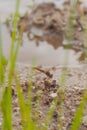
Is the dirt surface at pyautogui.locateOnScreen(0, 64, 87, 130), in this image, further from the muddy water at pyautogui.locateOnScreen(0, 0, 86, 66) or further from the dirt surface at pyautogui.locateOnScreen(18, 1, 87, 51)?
the dirt surface at pyautogui.locateOnScreen(18, 1, 87, 51)

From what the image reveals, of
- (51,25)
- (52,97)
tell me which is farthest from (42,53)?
(52,97)

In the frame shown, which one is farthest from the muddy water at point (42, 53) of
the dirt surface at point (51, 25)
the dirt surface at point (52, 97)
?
the dirt surface at point (52, 97)

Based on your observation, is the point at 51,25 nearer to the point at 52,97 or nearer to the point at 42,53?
the point at 42,53

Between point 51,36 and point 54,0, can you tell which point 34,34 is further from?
point 54,0

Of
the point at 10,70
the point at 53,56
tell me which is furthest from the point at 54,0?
the point at 10,70

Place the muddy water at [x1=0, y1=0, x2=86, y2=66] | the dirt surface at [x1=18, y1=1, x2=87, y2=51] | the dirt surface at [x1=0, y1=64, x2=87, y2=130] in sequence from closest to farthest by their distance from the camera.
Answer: the dirt surface at [x1=0, y1=64, x2=87, y2=130], the muddy water at [x1=0, y1=0, x2=86, y2=66], the dirt surface at [x1=18, y1=1, x2=87, y2=51]

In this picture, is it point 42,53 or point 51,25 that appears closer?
point 42,53

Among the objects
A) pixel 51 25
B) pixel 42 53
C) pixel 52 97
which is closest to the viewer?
pixel 52 97

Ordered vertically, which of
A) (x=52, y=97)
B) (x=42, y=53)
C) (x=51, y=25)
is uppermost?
(x=51, y=25)

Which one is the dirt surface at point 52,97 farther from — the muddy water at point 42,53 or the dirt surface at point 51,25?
the dirt surface at point 51,25

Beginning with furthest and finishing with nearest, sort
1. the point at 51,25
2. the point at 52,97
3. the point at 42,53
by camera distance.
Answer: the point at 51,25, the point at 42,53, the point at 52,97

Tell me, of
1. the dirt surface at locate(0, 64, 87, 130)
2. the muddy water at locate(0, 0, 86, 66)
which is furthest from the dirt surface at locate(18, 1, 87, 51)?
the dirt surface at locate(0, 64, 87, 130)
